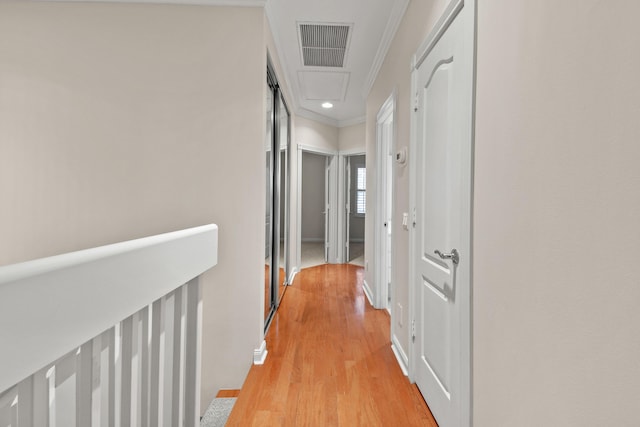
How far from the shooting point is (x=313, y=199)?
29.2 ft

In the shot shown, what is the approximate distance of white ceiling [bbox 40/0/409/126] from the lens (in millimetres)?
2539

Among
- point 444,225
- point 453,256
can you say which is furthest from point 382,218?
point 453,256

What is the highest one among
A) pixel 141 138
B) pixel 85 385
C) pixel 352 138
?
pixel 352 138

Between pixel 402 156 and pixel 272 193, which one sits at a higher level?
pixel 402 156

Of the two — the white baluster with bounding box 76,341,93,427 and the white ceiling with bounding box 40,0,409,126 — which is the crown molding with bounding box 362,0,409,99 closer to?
the white ceiling with bounding box 40,0,409,126

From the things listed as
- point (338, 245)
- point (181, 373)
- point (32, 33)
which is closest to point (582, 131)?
point (181, 373)

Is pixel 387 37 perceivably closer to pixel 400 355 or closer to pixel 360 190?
pixel 400 355

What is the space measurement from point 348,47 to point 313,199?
5827 mm

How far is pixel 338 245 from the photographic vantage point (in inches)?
241

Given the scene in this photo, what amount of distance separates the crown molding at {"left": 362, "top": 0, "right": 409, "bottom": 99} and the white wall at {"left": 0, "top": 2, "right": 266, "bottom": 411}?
1.06 metres

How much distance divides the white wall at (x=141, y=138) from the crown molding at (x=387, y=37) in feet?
3.47

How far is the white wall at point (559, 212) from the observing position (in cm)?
69

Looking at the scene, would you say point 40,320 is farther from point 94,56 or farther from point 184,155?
point 94,56

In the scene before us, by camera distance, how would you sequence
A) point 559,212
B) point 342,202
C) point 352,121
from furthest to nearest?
point 342,202, point 352,121, point 559,212
